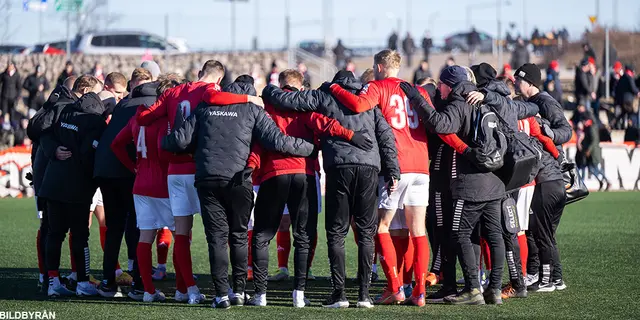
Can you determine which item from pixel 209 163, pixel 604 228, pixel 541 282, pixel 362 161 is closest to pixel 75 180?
pixel 209 163

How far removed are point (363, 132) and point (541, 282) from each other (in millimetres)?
A: 2708

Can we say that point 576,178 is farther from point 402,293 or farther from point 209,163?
point 209,163

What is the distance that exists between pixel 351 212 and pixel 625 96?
20.7 meters

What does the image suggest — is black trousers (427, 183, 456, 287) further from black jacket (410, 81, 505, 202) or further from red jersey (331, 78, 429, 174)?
red jersey (331, 78, 429, 174)

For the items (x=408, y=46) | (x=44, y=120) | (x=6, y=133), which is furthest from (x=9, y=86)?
(x=408, y=46)

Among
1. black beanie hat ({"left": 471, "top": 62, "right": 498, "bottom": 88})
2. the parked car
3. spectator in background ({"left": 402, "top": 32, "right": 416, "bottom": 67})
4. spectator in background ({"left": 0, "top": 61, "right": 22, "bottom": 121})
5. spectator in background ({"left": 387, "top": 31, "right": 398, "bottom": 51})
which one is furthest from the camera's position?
the parked car

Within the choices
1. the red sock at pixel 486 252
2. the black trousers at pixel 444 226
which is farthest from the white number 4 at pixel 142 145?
the red sock at pixel 486 252

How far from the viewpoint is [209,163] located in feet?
30.1

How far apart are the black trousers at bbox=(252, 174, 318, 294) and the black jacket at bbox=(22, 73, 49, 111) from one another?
19630 mm

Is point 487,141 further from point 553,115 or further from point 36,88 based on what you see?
point 36,88

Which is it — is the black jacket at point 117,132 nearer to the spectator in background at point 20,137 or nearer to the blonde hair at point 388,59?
the blonde hair at point 388,59

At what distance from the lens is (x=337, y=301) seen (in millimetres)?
9406

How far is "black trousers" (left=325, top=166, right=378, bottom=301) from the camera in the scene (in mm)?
9219

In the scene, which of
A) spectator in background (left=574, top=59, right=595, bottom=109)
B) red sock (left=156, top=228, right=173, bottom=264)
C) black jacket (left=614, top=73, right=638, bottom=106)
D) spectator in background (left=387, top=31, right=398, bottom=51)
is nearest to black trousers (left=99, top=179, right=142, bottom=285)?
red sock (left=156, top=228, right=173, bottom=264)
